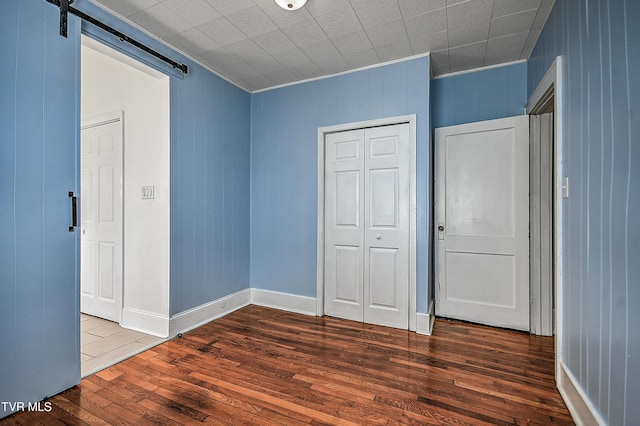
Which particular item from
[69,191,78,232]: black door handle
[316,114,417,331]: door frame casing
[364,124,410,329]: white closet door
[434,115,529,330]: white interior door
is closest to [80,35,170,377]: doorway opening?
[69,191,78,232]: black door handle

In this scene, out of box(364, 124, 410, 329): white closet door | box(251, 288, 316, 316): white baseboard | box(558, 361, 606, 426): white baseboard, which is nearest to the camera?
box(558, 361, 606, 426): white baseboard

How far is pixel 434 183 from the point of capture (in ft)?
11.0

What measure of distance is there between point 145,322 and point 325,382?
192 centimetres

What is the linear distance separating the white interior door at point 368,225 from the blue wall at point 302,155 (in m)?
0.16

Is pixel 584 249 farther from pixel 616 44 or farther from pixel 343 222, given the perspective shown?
pixel 343 222

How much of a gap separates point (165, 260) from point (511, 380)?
2.95 meters

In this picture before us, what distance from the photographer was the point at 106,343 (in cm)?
268

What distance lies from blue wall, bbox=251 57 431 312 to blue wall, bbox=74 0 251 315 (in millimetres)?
189

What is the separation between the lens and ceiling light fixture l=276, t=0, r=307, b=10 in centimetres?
212

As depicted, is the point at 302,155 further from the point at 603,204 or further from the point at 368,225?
the point at 603,204

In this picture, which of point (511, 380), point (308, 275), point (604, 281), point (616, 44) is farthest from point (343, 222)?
point (616, 44)

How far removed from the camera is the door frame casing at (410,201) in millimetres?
3016

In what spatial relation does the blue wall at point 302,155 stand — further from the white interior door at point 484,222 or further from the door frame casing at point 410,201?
the white interior door at point 484,222

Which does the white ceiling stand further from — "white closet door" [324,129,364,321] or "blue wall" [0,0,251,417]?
"white closet door" [324,129,364,321]
